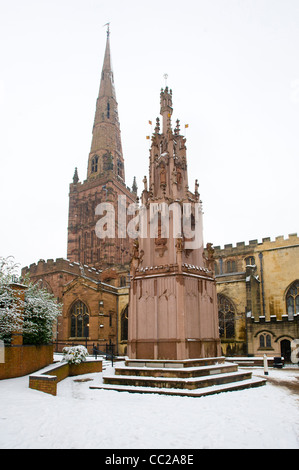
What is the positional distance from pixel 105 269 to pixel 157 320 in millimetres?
34440

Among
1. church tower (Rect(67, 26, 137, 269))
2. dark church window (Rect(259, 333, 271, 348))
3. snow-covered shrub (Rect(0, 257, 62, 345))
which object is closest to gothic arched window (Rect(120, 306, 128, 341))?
dark church window (Rect(259, 333, 271, 348))

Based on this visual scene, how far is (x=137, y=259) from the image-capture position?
44.7 ft

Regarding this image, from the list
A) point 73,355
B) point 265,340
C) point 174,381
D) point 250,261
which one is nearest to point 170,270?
point 174,381

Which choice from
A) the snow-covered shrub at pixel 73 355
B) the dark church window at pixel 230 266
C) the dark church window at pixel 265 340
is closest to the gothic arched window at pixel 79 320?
the dark church window at pixel 265 340

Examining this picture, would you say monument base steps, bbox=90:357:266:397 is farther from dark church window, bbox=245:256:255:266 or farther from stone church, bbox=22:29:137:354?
dark church window, bbox=245:256:255:266

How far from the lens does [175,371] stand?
10664 mm

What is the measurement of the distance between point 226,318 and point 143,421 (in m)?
24.4

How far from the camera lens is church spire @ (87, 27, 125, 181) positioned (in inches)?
2213

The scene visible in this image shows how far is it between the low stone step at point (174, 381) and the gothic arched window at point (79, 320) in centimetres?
2119

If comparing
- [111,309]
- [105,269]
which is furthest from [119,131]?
[111,309]

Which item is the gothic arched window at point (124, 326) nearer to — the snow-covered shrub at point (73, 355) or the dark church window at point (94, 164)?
the snow-covered shrub at point (73, 355)

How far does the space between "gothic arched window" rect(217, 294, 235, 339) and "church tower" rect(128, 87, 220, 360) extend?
17.1 metres

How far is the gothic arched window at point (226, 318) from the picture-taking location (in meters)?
29.4

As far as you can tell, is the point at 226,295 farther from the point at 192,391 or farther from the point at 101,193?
the point at 101,193
